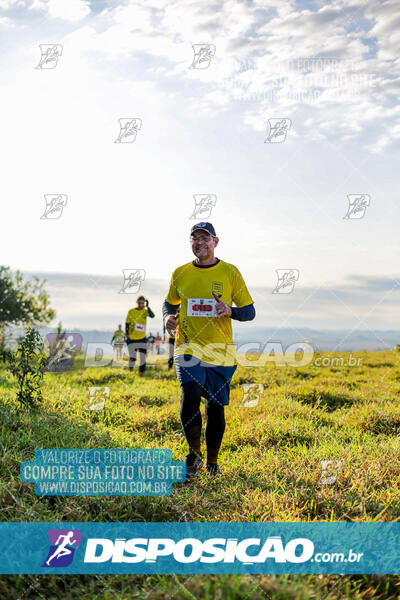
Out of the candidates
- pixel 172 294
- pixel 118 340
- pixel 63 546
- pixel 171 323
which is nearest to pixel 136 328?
pixel 118 340

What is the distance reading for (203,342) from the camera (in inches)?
179

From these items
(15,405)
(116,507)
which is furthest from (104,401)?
(116,507)

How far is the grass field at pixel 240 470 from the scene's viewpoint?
2.74 meters

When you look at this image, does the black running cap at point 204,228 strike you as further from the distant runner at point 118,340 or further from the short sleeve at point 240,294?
the distant runner at point 118,340

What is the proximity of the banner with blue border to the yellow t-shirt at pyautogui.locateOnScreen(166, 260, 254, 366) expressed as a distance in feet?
5.60

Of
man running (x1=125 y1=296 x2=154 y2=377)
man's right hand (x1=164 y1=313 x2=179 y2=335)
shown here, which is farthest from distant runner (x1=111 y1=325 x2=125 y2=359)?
man's right hand (x1=164 y1=313 x2=179 y2=335)

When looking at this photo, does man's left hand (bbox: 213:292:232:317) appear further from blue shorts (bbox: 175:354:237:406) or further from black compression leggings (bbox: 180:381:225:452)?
black compression leggings (bbox: 180:381:225:452)

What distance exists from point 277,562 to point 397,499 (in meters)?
1.37

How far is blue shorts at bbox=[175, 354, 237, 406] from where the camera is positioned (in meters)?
4.53

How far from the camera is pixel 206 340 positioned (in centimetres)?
454

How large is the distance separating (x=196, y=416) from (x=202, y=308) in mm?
1132

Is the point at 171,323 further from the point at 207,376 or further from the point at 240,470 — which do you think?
the point at 240,470

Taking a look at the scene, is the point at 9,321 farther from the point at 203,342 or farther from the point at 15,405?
the point at 203,342

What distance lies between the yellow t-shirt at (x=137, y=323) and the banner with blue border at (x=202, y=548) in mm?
9545
